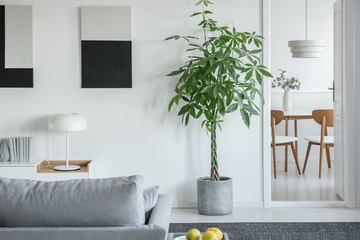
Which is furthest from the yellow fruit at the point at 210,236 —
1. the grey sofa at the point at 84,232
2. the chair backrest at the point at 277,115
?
the chair backrest at the point at 277,115

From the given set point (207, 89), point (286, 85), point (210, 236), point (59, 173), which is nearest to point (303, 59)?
point (286, 85)

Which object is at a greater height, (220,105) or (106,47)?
(106,47)

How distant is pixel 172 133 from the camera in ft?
17.1

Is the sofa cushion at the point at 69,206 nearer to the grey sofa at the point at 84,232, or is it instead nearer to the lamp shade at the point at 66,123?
the grey sofa at the point at 84,232

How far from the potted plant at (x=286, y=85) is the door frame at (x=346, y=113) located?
2017 mm

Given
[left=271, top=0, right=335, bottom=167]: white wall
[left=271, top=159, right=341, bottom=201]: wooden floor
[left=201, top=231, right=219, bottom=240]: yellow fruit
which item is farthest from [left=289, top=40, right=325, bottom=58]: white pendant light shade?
[left=201, top=231, right=219, bottom=240]: yellow fruit

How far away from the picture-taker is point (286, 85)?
7406 mm

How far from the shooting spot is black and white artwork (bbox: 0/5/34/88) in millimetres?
5082

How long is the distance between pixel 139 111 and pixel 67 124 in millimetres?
702

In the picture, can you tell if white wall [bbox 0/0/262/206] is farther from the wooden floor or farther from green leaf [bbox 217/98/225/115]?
the wooden floor

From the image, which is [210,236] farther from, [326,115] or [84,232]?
[326,115]

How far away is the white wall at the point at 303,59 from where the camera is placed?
7773mm

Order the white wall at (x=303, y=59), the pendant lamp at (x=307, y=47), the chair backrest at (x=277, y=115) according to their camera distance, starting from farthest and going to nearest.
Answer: the white wall at (x=303, y=59) < the chair backrest at (x=277, y=115) < the pendant lamp at (x=307, y=47)

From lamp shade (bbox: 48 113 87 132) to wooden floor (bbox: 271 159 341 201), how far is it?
211 centimetres
